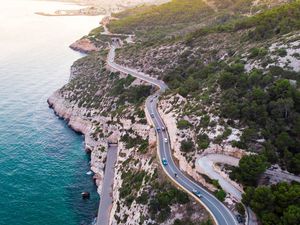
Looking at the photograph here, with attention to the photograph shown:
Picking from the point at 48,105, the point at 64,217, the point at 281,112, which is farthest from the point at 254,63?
the point at 48,105

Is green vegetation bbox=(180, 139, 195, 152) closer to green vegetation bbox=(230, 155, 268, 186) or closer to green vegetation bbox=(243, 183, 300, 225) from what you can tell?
green vegetation bbox=(230, 155, 268, 186)

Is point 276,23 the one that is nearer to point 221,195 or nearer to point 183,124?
point 183,124

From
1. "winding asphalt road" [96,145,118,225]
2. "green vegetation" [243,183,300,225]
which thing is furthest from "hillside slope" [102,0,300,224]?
"winding asphalt road" [96,145,118,225]

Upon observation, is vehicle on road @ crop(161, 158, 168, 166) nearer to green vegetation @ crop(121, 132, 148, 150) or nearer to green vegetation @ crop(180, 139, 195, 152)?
green vegetation @ crop(180, 139, 195, 152)

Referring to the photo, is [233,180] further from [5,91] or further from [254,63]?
[5,91]

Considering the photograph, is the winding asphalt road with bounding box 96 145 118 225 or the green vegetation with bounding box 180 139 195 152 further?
the winding asphalt road with bounding box 96 145 118 225

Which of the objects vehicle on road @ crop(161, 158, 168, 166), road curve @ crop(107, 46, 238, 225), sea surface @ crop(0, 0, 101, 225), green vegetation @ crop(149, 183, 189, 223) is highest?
road curve @ crop(107, 46, 238, 225)

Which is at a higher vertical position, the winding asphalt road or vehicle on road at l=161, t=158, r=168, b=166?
vehicle on road at l=161, t=158, r=168, b=166

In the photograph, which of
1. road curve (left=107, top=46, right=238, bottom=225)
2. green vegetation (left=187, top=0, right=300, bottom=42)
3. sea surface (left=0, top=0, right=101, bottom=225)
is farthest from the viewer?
green vegetation (left=187, top=0, right=300, bottom=42)

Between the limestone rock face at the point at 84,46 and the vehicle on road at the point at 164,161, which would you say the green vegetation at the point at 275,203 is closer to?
the vehicle on road at the point at 164,161

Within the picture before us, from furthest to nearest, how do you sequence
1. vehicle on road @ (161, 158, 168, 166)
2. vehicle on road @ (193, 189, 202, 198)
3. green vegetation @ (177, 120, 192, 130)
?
green vegetation @ (177, 120, 192, 130) < vehicle on road @ (161, 158, 168, 166) < vehicle on road @ (193, 189, 202, 198)
